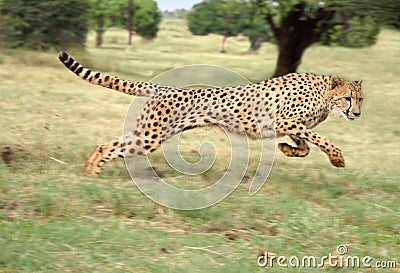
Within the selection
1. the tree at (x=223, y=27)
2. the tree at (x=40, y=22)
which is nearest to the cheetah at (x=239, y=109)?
the tree at (x=40, y=22)

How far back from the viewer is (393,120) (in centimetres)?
1178

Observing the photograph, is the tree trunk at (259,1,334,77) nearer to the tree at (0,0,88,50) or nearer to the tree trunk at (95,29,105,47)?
the tree at (0,0,88,50)

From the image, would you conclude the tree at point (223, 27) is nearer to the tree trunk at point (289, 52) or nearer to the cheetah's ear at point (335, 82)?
the tree trunk at point (289, 52)

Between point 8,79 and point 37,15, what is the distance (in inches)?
216

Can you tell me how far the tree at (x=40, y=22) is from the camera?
18172 mm

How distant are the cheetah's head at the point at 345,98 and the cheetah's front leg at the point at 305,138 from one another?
46 cm

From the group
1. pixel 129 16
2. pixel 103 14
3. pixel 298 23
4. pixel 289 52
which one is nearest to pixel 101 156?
pixel 298 23

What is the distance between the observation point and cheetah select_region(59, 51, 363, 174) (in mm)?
6531

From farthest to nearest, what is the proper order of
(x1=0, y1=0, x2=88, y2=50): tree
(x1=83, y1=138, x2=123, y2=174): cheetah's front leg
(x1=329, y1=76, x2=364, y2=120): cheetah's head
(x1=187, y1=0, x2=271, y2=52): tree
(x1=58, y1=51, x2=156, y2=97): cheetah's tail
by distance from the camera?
(x1=187, y1=0, x2=271, y2=52): tree
(x1=0, y1=0, x2=88, y2=50): tree
(x1=329, y1=76, x2=364, y2=120): cheetah's head
(x1=58, y1=51, x2=156, y2=97): cheetah's tail
(x1=83, y1=138, x2=123, y2=174): cheetah's front leg

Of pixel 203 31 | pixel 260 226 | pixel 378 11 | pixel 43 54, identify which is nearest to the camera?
pixel 260 226

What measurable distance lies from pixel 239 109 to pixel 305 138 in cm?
69

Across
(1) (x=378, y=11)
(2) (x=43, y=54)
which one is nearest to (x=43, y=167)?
(1) (x=378, y=11)

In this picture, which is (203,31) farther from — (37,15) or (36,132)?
(36,132)

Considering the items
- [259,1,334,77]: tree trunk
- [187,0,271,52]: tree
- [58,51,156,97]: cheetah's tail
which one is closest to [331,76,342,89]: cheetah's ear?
[58,51,156,97]: cheetah's tail
